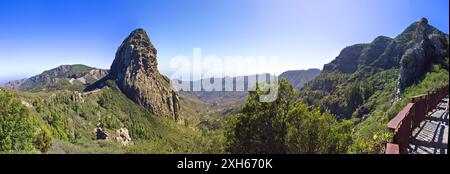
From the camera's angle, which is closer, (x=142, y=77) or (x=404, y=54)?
(x=404, y=54)

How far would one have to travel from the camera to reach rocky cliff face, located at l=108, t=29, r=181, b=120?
515 ft

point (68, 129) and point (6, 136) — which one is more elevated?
point (6, 136)

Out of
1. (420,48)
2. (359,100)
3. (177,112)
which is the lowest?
(177,112)

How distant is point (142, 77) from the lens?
168 meters

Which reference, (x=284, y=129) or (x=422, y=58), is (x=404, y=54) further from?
(x=284, y=129)

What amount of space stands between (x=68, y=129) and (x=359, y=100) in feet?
237

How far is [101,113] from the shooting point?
358 feet

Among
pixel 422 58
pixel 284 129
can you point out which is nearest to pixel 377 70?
pixel 422 58

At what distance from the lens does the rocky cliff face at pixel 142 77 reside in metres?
157

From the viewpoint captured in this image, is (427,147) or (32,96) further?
(32,96)

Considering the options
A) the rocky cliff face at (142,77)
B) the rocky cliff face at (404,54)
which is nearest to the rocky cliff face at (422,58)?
the rocky cliff face at (404,54)
